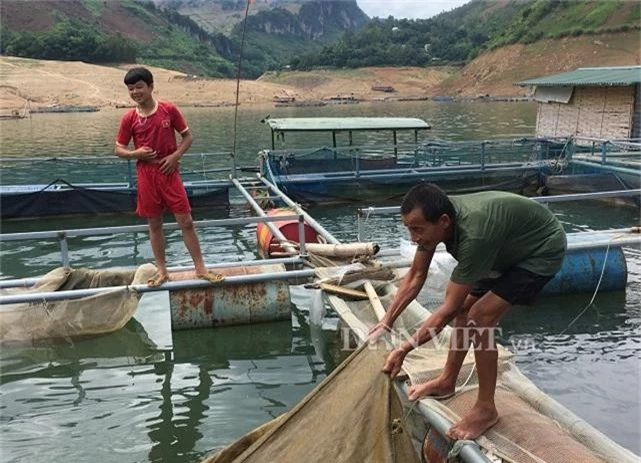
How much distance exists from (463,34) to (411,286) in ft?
499

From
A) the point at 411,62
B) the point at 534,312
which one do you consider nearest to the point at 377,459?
the point at 534,312

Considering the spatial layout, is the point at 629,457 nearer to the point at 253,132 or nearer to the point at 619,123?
the point at 619,123

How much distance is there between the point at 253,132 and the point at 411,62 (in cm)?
9440

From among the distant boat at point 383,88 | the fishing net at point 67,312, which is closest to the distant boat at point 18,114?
the distant boat at point 383,88

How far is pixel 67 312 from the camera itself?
6945 millimetres

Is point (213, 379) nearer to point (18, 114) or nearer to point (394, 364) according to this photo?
point (394, 364)

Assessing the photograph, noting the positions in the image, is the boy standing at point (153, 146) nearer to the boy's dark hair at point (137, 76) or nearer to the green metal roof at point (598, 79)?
the boy's dark hair at point (137, 76)

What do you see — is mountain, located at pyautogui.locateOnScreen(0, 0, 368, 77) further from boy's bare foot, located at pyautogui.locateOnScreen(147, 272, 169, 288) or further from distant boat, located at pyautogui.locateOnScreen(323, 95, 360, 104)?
boy's bare foot, located at pyautogui.locateOnScreen(147, 272, 169, 288)

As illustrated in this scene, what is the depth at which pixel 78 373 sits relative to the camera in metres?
6.76

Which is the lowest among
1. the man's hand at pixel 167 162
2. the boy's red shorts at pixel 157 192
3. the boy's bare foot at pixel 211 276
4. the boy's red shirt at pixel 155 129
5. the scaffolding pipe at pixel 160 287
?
the scaffolding pipe at pixel 160 287

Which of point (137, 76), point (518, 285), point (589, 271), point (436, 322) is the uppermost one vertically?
point (137, 76)

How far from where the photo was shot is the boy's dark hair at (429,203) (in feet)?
11.5

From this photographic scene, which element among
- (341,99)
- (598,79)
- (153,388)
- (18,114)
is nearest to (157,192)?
(153,388)

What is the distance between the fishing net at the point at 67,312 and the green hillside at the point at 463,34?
87.4 m
